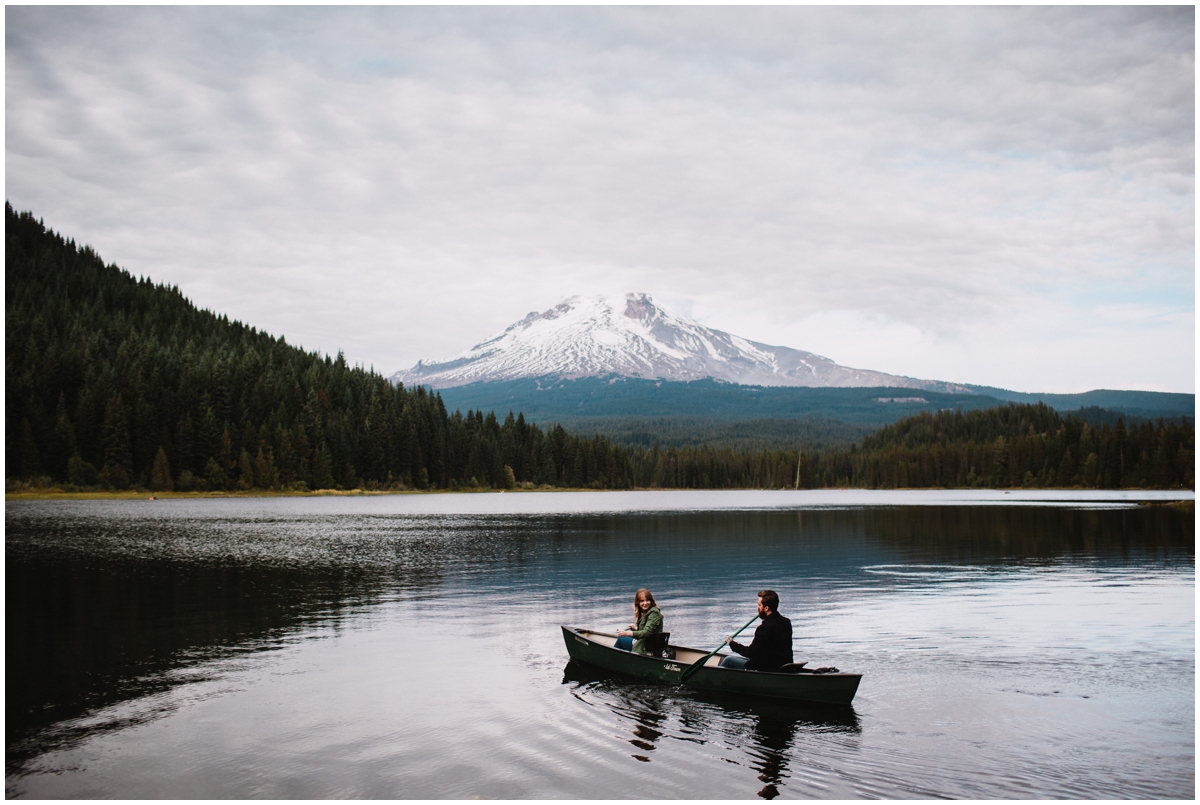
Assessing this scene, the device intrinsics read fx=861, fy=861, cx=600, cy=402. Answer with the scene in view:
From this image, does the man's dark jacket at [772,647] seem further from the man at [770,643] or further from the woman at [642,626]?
the woman at [642,626]

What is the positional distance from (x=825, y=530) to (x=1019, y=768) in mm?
61798

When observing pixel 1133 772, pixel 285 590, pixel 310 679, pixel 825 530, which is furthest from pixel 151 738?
pixel 825 530

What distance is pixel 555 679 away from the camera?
938 inches

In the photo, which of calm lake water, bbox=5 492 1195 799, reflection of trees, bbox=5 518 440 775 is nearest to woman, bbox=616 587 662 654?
calm lake water, bbox=5 492 1195 799

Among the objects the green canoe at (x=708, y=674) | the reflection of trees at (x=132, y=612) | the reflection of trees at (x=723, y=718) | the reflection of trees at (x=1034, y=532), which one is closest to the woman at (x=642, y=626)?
the green canoe at (x=708, y=674)

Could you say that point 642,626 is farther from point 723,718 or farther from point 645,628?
point 723,718

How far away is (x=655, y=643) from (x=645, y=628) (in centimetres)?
53

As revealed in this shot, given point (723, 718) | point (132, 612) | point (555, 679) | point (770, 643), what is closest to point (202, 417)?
point (132, 612)

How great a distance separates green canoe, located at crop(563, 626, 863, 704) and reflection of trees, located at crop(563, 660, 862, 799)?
0.90 feet

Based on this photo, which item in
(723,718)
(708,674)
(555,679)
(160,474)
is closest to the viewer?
(723,718)

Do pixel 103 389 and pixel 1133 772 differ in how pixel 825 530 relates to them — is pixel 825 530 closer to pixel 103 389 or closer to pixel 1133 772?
pixel 1133 772

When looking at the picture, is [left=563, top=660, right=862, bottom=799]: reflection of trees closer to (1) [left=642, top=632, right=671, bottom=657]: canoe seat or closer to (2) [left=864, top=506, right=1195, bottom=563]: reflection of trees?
(1) [left=642, top=632, right=671, bottom=657]: canoe seat

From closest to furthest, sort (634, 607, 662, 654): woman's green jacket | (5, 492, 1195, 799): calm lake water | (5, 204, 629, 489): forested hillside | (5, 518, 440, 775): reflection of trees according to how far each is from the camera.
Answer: (5, 492, 1195, 799): calm lake water → (5, 518, 440, 775): reflection of trees → (634, 607, 662, 654): woman's green jacket → (5, 204, 629, 489): forested hillside

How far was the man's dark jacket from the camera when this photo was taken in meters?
21.5
